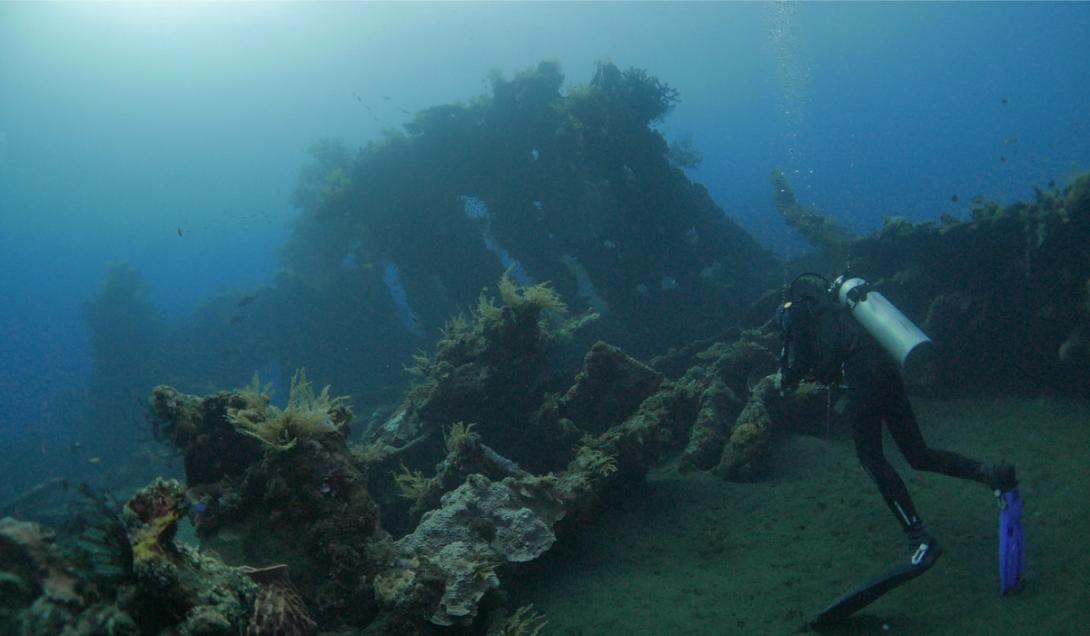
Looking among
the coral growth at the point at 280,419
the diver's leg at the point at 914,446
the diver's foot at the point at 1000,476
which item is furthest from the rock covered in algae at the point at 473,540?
the diver's foot at the point at 1000,476

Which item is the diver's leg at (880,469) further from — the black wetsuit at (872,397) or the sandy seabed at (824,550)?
the sandy seabed at (824,550)

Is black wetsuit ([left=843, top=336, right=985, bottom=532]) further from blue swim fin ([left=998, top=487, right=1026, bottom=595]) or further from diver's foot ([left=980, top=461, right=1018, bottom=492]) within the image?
blue swim fin ([left=998, top=487, right=1026, bottom=595])

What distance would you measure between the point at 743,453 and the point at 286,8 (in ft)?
223

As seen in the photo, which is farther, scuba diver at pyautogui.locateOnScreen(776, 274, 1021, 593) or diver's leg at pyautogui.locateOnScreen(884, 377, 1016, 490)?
diver's leg at pyautogui.locateOnScreen(884, 377, 1016, 490)

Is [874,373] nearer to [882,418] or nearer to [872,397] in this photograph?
[872,397]

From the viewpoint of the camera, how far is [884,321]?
5180 millimetres

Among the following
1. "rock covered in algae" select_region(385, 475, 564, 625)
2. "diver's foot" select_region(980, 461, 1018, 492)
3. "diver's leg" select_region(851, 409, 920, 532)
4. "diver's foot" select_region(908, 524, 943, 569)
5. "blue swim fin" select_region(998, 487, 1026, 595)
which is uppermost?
"rock covered in algae" select_region(385, 475, 564, 625)

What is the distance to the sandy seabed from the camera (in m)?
4.40

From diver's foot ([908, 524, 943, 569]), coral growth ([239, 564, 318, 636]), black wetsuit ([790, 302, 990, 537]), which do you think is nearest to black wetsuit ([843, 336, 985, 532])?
black wetsuit ([790, 302, 990, 537])

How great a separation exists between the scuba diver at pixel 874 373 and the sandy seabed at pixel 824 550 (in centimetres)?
38

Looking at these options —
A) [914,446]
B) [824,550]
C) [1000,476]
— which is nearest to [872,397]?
[914,446]

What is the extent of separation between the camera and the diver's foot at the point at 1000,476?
466 cm

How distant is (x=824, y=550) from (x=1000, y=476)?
5.65ft

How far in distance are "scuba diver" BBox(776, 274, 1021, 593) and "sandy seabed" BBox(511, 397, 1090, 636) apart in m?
0.38
